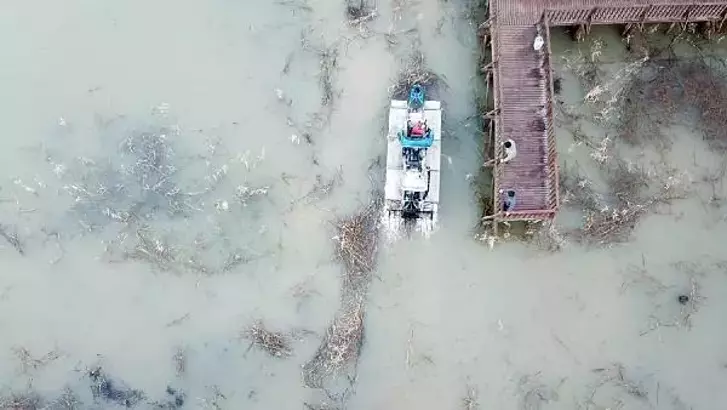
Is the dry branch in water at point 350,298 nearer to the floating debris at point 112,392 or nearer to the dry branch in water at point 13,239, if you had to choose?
the floating debris at point 112,392

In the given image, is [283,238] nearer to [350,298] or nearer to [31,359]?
[350,298]

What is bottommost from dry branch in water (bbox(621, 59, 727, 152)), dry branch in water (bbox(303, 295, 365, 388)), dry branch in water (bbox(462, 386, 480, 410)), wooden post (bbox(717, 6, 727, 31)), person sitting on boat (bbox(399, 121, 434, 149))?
dry branch in water (bbox(462, 386, 480, 410))

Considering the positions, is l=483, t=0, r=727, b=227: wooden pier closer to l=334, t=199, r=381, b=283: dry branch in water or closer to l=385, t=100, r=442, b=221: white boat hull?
l=385, t=100, r=442, b=221: white boat hull

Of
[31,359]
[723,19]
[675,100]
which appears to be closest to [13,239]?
[31,359]

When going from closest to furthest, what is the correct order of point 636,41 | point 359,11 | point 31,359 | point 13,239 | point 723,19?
point 31,359, point 13,239, point 723,19, point 636,41, point 359,11

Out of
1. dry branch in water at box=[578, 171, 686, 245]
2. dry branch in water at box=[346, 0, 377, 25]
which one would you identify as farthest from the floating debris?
dry branch in water at box=[578, 171, 686, 245]

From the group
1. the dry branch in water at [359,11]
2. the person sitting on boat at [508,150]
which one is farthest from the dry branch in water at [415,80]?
the person sitting on boat at [508,150]
